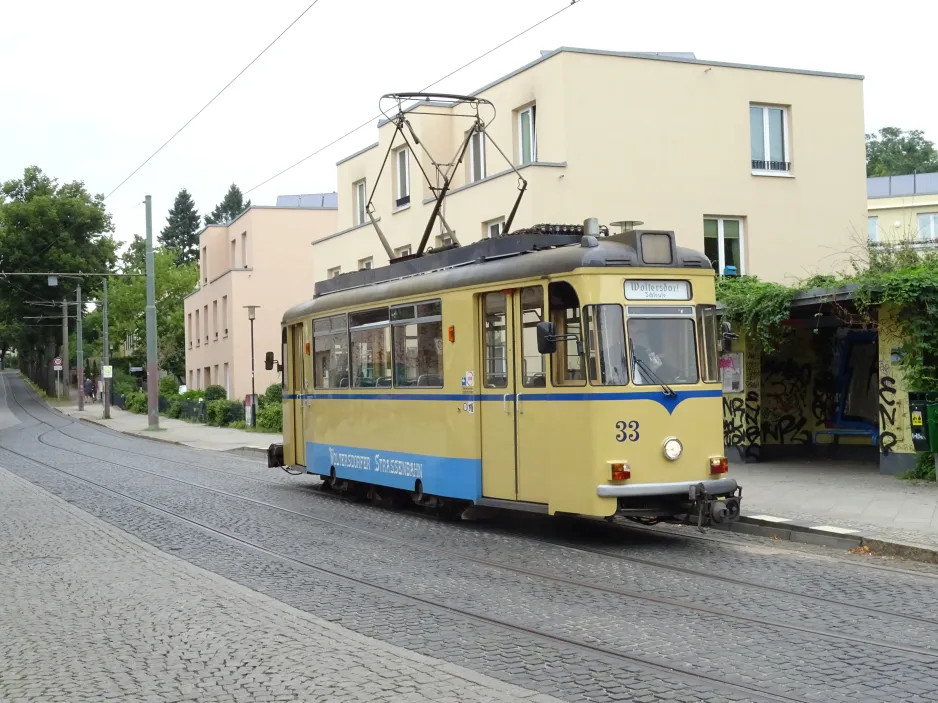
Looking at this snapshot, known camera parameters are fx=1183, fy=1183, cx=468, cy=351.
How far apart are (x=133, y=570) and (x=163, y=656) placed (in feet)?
11.8

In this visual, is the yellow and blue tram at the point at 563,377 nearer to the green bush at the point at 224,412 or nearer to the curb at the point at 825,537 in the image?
the curb at the point at 825,537

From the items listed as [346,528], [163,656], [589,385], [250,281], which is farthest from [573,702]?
[250,281]

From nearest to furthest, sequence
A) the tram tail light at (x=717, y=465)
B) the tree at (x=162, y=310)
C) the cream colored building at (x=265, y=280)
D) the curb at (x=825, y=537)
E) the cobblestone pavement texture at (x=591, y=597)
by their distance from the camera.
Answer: the cobblestone pavement texture at (x=591, y=597) < the curb at (x=825, y=537) < the tram tail light at (x=717, y=465) < the cream colored building at (x=265, y=280) < the tree at (x=162, y=310)

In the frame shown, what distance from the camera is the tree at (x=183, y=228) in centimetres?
12600

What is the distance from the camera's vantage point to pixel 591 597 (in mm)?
9047

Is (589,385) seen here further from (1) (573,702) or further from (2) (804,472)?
(2) (804,472)

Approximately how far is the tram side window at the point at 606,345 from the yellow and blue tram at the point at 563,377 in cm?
1

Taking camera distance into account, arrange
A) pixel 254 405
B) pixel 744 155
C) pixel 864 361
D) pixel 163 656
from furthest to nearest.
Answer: pixel 254 405, pixel 744 155, pixel 864 361, pixel 163 656

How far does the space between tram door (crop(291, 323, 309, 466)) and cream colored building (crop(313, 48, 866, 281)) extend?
8.82 meters

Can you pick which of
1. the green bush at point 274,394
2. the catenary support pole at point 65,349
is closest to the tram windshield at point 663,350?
the green bush at point 274,394

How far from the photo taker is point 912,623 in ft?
25.9

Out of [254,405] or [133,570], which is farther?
[254,405]

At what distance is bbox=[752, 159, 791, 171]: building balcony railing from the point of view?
28516 mm

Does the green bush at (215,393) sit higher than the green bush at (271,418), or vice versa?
the green bush at (215,393)
